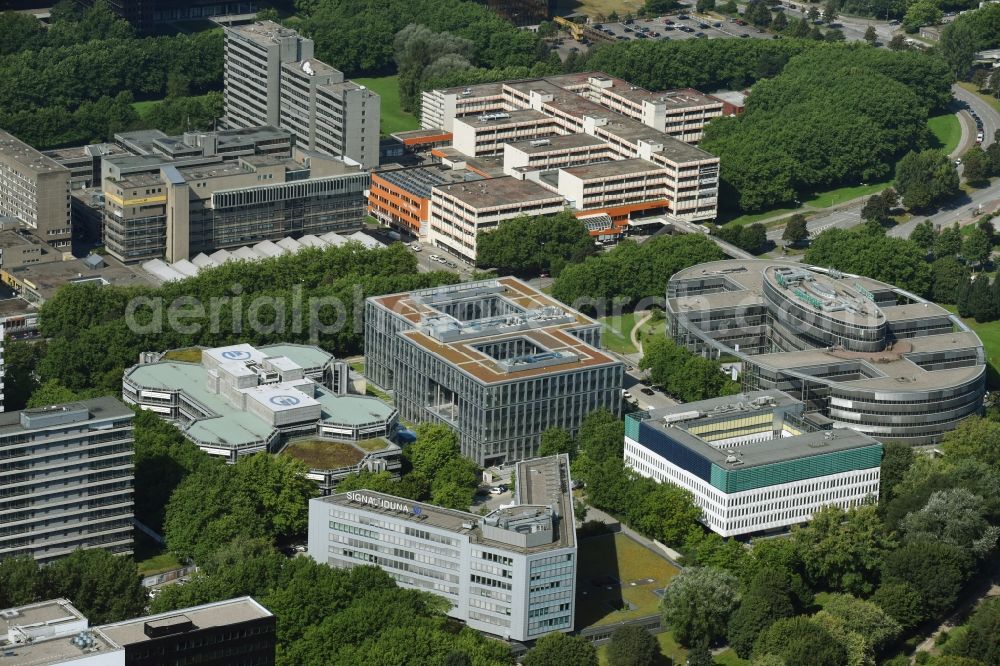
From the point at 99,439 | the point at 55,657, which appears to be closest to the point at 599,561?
the point at 99,439

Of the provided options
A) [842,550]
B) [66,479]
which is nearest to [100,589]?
[66,479]

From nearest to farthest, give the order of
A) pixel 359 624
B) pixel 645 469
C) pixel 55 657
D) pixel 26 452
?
1. pixel 55 657
2. pixel 359 624
3. pixel 26 452
4. pixel 645 469

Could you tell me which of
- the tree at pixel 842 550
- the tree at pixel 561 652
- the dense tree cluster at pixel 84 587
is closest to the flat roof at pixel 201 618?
the dense tree cluster at pixel 84 587

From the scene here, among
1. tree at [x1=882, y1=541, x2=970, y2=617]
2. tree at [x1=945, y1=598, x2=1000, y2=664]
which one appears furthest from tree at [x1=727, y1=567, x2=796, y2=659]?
tree at [x1=945, y1=598, x2=1000, y2=664]

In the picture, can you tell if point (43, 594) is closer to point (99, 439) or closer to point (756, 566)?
point (99, 439)

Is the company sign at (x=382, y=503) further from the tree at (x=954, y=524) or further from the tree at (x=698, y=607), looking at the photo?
the tree at (x=954, y=524)

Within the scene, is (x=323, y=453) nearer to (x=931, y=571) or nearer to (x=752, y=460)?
(x=752, y=460)
